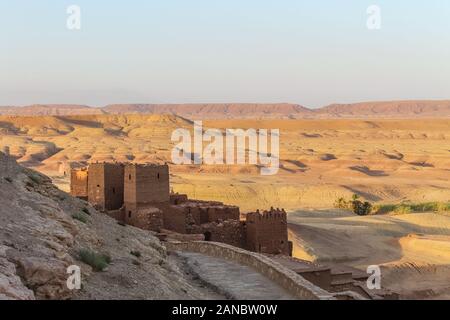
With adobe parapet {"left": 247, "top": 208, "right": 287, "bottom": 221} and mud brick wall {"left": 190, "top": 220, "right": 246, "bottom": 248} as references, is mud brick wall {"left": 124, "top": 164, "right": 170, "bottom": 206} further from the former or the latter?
adobe parapet {"left": 247, "top": 208, "right": 287, "bottom": 221}

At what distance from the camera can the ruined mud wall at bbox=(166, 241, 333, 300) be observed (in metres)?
10.4

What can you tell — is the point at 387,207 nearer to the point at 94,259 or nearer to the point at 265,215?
the point at 265,215

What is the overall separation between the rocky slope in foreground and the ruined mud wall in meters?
1.15

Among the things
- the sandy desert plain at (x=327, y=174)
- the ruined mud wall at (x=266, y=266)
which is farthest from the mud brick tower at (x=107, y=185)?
the sandy desert plain at (x=327, y=174)

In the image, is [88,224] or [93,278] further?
[88,224]

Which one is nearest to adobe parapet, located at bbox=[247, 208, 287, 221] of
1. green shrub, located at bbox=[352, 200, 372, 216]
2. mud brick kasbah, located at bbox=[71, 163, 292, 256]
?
mud brick kasbah, located at bbox=[71, 163, 292, 256]

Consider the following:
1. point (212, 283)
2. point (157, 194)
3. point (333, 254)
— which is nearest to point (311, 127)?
point (333, 254)

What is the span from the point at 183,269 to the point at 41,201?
317 centimetres

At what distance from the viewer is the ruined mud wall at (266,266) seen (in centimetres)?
1039

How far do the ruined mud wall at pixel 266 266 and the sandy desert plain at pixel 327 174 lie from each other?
32.9ft

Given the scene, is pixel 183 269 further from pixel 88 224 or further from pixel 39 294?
pixel 39 294
